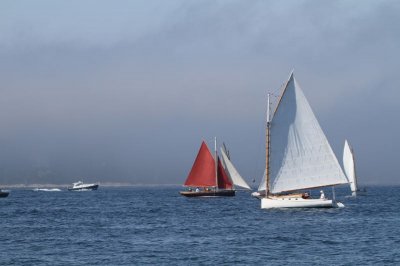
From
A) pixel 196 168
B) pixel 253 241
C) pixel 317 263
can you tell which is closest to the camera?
pixel 317 263

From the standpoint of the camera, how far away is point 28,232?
6825 centimetres

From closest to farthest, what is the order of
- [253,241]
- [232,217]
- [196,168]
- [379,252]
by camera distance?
[379,252], [253,241], [232,217], [196,168]

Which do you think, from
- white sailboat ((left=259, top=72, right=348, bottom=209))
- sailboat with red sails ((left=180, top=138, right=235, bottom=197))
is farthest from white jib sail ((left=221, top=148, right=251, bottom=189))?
white sailboat ((left=259, top=72, right=348, bottom=209))

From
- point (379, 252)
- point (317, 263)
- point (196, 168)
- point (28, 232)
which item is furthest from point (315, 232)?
point (196, 168)

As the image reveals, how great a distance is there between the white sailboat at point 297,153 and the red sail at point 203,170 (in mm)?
53924

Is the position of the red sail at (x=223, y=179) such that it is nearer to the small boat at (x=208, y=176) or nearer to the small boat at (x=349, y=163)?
the small boat at (x=208, y=176)

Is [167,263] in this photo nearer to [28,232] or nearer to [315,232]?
[315,232]

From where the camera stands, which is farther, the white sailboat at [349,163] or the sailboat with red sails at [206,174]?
the white sailboat at [349,163]

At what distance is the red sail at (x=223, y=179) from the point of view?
14888 centimetres

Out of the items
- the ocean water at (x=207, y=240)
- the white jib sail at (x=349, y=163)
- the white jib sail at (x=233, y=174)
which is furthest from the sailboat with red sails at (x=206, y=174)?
the ocean water at (x=207, y=240)

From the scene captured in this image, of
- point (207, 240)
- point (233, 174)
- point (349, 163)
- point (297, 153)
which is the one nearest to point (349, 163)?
point (349, 163)

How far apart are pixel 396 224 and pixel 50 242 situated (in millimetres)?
34547

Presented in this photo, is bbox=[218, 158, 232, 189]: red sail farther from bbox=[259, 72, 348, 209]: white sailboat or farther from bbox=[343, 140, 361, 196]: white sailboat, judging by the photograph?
bbox=[259, 72, 348, 209]: white sailboat

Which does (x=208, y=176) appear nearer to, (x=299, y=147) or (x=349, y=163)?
(x=349, y=163)
